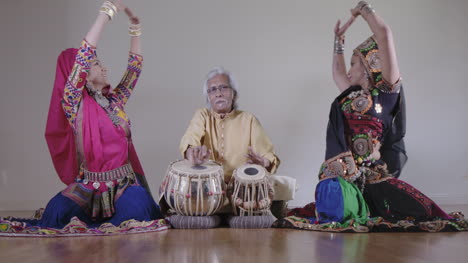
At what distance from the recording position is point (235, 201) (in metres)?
3.04

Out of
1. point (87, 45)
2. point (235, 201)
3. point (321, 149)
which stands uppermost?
point (87, 45)

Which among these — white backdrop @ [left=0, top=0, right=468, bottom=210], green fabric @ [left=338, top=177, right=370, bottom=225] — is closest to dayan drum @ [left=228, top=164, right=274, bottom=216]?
green fabric @ [left=338, top=177, right=370, bottom=225]

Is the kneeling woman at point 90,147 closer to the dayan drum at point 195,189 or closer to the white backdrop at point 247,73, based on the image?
the dayan drum at point 195,189

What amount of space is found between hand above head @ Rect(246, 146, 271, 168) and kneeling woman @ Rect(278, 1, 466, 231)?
371mm

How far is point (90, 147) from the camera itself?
3029 mm

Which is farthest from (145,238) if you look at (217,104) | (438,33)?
(438,33)

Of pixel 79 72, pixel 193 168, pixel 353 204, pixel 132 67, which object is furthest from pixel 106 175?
pixel 353 204

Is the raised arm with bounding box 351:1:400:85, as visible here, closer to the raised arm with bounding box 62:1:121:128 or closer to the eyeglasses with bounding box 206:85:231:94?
the eyeglasses with bounding box 206:85:231:94

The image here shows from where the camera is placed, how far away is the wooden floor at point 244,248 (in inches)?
71.6

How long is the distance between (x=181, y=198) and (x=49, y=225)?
0.78 meters

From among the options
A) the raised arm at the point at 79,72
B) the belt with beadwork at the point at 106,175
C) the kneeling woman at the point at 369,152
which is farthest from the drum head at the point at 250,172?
the raised arm at the point at 79,72

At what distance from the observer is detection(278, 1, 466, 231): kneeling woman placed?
288 centimetres

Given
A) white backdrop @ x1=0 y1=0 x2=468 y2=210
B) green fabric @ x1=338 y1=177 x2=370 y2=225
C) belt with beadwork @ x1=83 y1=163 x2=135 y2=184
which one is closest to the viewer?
green fabric @ x1=338 y1=177 x2=370 y2=225

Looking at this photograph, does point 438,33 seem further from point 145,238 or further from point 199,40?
point 145,238
